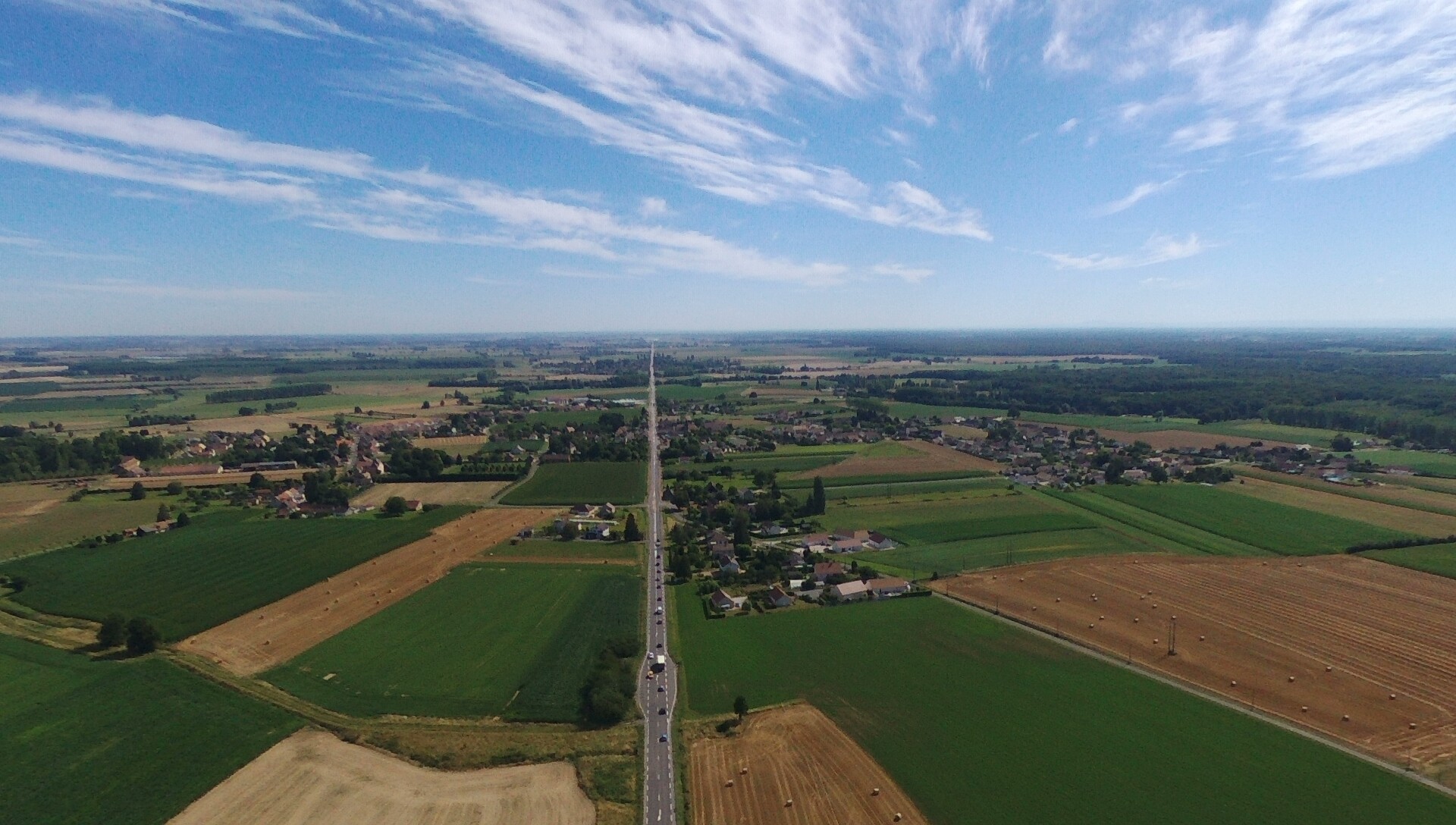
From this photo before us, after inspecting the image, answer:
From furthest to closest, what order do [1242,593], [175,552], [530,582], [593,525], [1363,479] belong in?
[1363,479] → [593,525] → [175,552] → [530,582] → [1242,593]

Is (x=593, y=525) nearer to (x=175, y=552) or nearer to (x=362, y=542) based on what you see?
(x=362, y=542)

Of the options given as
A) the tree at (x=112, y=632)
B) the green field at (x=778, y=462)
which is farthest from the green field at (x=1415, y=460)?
the tree at (x=112, y=632)

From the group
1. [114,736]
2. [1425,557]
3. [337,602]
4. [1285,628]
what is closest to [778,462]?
[337,602]

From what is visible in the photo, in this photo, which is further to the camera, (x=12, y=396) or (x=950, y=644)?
(x=12, y=396)

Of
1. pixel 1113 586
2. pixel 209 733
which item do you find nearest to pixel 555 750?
pixel 209 733

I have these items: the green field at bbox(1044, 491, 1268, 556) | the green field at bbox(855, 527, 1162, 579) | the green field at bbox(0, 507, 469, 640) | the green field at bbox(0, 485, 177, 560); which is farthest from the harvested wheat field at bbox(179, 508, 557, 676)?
the green field at bbox(1044, 491, 1268, 556)

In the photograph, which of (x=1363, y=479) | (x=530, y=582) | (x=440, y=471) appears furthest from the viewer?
(x=440, y=471)

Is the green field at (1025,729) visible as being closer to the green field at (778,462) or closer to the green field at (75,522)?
the green field at (778,462)
